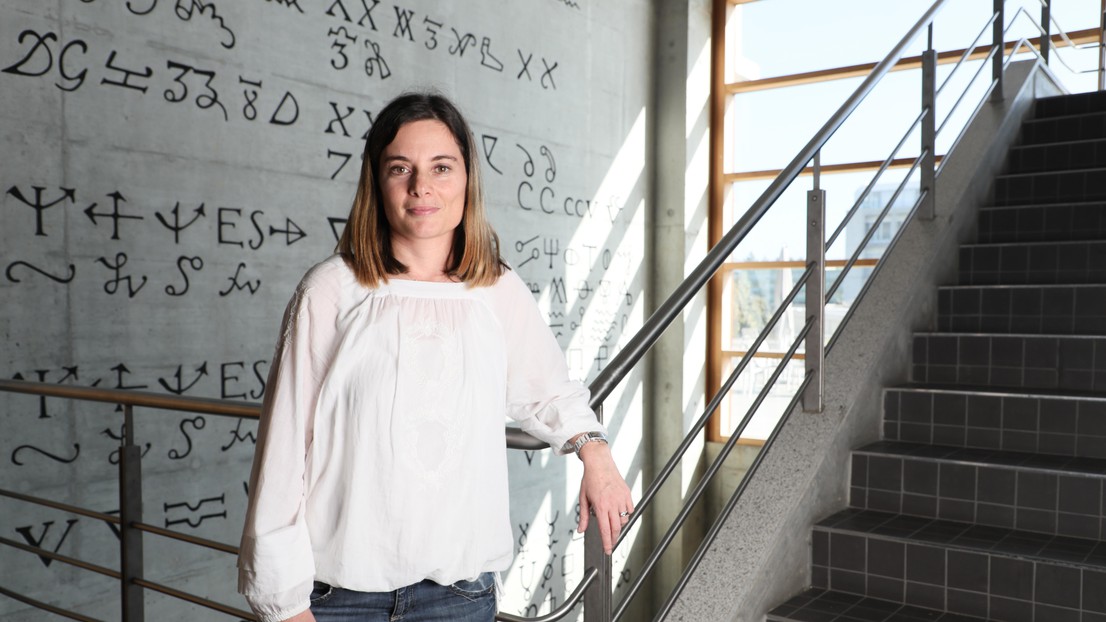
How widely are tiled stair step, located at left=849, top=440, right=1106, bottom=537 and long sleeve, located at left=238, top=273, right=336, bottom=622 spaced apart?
1.66 metres

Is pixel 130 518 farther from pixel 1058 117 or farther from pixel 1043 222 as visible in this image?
pixel 1058 117

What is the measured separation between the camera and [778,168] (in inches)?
245

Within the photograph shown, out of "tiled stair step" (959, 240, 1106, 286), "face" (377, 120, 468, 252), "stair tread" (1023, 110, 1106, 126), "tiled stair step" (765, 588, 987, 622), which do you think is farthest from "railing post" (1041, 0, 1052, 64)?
"face" (377, 120, 468, 252)

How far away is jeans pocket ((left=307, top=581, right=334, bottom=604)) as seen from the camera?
927 mm

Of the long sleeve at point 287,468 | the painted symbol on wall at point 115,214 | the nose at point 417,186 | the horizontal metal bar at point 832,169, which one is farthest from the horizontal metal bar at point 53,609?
the horizontal metal bar at point 832,169

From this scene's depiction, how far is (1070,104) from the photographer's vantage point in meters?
3.69

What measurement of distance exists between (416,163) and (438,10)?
3.81 metres

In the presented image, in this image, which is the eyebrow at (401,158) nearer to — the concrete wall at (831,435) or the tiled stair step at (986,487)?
the concrete wall at (831,435)

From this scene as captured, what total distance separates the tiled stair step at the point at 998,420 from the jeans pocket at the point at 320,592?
1.85 meters

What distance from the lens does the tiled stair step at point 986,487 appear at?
6.33ft

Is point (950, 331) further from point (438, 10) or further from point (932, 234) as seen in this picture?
point (438, 10)

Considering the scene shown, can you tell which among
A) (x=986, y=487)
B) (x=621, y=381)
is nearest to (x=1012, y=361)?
(x=986, y=487)

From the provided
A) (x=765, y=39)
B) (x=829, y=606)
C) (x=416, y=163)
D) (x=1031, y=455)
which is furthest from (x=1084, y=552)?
(x=765, y=39)

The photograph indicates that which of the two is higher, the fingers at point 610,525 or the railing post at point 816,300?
the railing post at point 816,300
